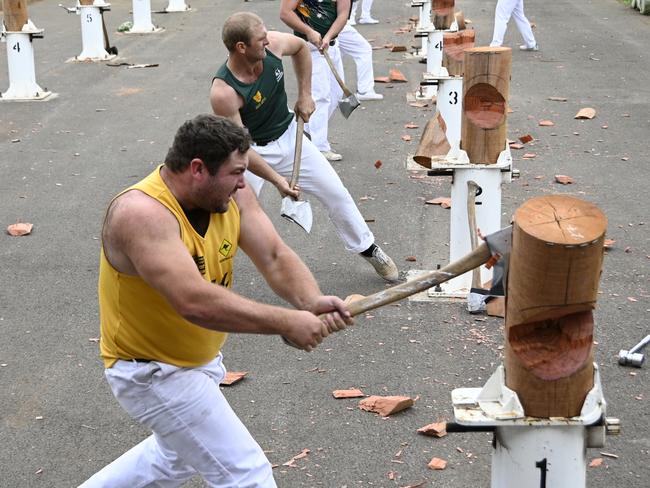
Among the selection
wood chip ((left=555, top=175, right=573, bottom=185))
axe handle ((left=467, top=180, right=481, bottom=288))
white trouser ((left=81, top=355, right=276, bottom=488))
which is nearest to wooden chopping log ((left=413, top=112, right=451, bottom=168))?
axe handle ((left=467, top=180, right=481, bottom=288))

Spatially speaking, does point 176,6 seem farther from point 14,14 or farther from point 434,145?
point 434,145

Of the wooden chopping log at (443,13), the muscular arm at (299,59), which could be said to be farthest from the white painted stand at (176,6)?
the muscular arm at (299,59)

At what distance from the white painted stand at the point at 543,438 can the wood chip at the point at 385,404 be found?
2505 mm

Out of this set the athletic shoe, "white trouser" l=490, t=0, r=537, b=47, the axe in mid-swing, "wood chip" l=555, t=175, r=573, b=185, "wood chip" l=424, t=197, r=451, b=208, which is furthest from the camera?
the athletic shoe

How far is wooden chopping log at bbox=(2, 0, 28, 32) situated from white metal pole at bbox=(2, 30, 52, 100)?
3.6 inches

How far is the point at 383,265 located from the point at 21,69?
27.8 ft

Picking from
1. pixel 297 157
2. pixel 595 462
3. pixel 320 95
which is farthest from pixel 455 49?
pixel 595 462

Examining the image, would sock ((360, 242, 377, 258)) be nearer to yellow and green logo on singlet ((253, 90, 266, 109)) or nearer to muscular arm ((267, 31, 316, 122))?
muscular arm ((267, 31, 316, 122))

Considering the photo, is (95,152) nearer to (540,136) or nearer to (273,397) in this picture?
(540,136)

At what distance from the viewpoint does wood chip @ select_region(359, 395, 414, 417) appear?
593 cm

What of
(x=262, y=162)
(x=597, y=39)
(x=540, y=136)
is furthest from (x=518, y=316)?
(x=597, y=39)

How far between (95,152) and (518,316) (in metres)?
9.29

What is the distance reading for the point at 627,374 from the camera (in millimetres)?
6324

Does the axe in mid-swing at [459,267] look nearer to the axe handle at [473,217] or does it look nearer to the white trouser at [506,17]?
the axe handle at [473,217]
